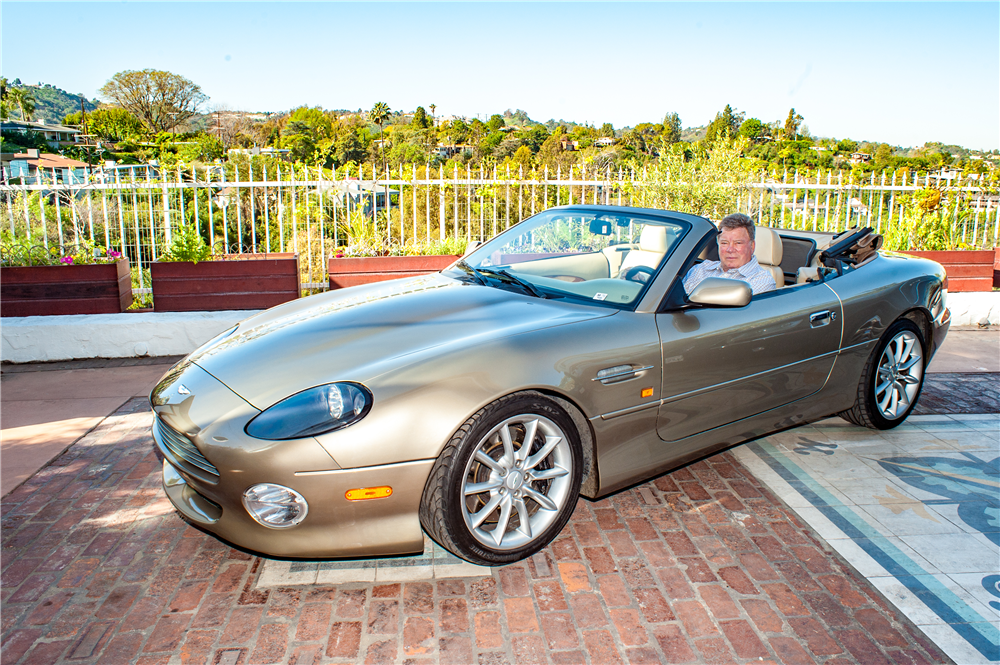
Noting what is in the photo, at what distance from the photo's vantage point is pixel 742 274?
151 inches

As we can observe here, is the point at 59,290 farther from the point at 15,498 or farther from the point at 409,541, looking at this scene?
the point at 409,541

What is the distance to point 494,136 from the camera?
90.1m

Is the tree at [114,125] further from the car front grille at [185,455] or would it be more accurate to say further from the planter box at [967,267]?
the car front grille at [185,455]

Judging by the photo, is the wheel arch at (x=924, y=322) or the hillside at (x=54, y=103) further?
the hillside at (x=54, y=103)

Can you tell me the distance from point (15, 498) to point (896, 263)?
546cm

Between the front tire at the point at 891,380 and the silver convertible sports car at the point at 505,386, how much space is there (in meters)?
0.04

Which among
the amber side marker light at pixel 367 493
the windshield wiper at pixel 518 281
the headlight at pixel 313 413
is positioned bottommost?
the amber side marker light at pixel 367 493

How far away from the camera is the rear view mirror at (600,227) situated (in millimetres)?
3799

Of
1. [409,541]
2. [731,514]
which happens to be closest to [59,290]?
[409,541]

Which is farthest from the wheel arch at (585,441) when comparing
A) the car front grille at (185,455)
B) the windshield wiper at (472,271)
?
the car front grille at (185,455)

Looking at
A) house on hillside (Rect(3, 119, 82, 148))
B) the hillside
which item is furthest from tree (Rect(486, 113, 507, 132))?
the hillside

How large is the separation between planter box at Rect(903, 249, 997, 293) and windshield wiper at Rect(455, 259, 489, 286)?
22.0 feet

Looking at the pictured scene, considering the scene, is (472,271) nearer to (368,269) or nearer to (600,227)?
(600,227)

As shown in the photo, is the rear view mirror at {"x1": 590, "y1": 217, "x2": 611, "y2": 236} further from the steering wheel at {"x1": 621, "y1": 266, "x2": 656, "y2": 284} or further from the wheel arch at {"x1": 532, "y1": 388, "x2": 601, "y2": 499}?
the wheel arch at {"x1": 532, "y1": 388, "x2": 601, "y2": 499}
